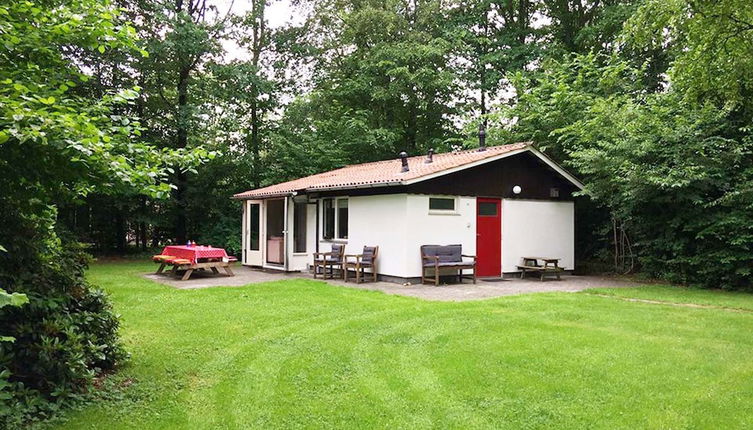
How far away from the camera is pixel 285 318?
7398 millimetres

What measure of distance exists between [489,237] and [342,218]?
3.78 meters

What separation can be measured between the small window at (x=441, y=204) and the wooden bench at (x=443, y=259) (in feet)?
2.97

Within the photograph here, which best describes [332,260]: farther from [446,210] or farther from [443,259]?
[446,210]

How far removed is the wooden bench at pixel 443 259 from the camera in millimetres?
11609

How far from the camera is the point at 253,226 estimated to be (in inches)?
626

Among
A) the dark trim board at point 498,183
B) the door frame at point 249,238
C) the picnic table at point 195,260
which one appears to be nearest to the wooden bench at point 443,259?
the dark trim board at point 498,183

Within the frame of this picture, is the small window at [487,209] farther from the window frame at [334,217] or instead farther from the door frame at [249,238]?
the door frame at [249,238]

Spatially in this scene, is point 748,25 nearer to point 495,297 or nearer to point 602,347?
point 602,347

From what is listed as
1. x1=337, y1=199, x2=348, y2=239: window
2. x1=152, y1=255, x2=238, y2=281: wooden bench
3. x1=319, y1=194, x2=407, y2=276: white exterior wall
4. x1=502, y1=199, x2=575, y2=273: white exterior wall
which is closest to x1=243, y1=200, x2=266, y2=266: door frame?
x1=152, y1=255, x2=238, y2=281: wooden bench

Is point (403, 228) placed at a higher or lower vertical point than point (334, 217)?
lower

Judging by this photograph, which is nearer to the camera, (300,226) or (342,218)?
(342,218)

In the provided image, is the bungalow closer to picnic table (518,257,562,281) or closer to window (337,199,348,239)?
window (337,199,348,239)

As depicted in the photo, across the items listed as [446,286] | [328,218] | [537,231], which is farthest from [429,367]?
[537,231]

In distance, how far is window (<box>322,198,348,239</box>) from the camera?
13508mm
